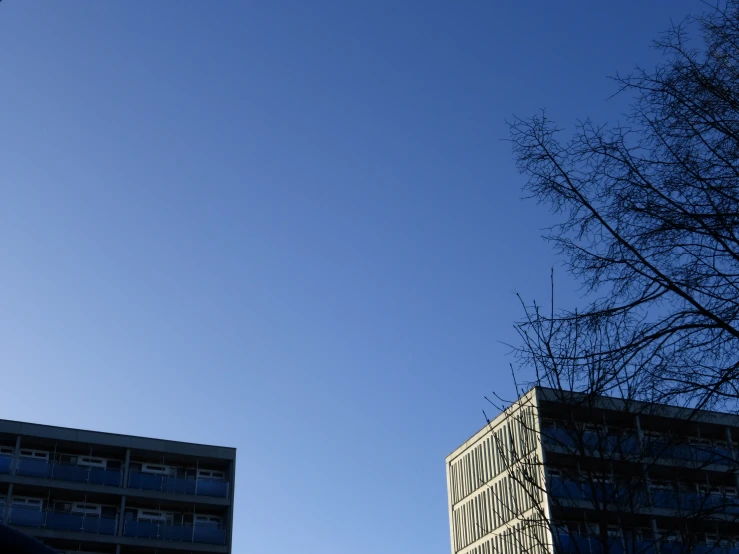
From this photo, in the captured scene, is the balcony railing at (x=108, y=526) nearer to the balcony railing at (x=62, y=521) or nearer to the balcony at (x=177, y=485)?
the balcony railing at (x=62, y=521)

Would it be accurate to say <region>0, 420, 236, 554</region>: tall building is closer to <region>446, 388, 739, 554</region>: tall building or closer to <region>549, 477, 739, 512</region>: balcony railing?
<region>446, 388, 739, 554</region>: tall building

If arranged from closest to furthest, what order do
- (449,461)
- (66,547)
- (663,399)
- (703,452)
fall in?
1. (663,399)
2. (703,452)
3. (66,547)
4. (449,461)

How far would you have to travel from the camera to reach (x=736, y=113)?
6.80 meters

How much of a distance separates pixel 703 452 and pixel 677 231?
1717 mm

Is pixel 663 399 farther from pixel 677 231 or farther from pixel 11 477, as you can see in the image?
pixel 11 477

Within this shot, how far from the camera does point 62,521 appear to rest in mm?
45438

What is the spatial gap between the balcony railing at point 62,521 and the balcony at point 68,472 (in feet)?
5.73

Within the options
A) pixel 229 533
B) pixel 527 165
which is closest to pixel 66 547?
pixel 229 533

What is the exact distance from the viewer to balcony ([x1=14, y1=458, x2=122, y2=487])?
46031 millimetres

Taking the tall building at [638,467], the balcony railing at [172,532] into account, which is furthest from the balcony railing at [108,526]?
the tall building at [638,467]

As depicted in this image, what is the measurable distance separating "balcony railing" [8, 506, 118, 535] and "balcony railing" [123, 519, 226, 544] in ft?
3.18

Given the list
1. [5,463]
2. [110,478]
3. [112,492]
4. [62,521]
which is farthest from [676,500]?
[5,463]

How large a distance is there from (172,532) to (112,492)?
3.76 meters

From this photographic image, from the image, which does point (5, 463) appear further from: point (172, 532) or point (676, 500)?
point (676, 500)
